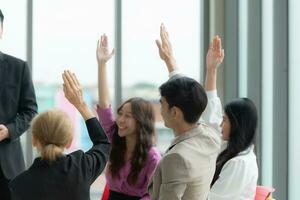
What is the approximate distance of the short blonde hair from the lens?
1938mm

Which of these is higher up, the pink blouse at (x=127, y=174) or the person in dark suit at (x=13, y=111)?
the person in dark suit at (x=13, y=111)

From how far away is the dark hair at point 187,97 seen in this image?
1.86 meters

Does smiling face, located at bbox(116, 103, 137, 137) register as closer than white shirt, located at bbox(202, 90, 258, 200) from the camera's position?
No

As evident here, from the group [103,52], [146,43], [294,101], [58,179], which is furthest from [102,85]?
[146,43]

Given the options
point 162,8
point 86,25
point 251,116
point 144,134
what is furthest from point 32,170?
point 162,8

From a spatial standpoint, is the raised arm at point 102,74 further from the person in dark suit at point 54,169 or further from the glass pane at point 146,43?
the glass pane at point 146,43

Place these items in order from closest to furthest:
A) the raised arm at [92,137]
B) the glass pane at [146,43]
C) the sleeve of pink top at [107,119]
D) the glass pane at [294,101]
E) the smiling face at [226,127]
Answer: the raised arm at [92,137] < the smiling face at [226,127] < the sleeve of pink top at [107,119] < the glass pane at [294,101] < the glass pane at [146,43]

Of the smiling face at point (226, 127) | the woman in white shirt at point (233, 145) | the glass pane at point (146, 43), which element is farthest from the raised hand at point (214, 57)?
the glass pane at point (146, 43)

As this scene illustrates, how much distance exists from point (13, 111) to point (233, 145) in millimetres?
1089

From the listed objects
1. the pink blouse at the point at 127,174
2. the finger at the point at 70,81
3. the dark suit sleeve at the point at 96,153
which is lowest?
the pink blouse at the point at 127,174

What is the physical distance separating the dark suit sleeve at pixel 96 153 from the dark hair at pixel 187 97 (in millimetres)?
370

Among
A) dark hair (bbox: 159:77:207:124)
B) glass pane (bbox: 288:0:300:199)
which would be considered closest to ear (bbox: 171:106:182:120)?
dark hair (bbox: 159:77:207:124)

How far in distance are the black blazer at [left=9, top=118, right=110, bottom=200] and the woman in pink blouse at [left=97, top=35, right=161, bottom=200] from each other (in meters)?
0.61

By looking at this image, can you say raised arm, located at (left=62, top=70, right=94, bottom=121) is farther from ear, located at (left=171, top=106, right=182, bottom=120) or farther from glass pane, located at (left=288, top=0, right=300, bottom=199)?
glass pane, located at (left=288, top=0, right=300, bottom=199)
